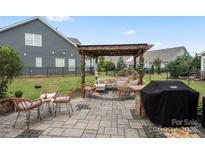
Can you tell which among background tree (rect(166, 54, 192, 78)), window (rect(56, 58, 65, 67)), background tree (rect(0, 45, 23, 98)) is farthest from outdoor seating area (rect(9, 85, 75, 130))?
background tree (rect(166, 54, 192, 78))

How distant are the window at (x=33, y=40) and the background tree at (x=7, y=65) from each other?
559 inches

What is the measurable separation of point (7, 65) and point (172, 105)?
4.81 meters

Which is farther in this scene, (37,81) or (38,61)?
(38,61)

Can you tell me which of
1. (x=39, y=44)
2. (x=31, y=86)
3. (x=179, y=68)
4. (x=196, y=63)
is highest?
(x=39, y=44)

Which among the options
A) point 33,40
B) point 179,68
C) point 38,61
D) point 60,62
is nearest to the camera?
point 33,40

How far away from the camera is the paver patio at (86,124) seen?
13.0 ft

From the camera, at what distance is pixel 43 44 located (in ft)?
65.4

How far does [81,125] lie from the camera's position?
4512mm

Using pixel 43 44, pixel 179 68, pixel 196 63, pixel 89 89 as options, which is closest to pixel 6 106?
pixel 89 89

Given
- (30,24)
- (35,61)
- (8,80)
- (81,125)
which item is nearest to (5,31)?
(30,24)

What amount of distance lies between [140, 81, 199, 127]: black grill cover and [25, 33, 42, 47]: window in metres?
17.4

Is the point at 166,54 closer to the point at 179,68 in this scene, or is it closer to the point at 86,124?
the point at 179,68
